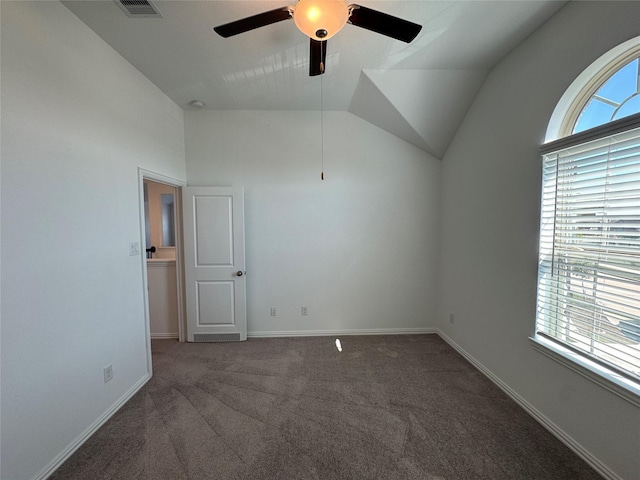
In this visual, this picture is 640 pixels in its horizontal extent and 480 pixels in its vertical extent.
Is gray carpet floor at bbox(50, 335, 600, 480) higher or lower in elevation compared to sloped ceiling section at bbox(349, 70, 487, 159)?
lower

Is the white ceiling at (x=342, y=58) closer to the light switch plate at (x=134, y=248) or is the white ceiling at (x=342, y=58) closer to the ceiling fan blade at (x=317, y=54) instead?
the ceiling fan blade at (x=317, y=54)

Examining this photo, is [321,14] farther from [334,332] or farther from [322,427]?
[334,332]

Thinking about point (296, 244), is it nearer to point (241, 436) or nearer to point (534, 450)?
point (241, 436)

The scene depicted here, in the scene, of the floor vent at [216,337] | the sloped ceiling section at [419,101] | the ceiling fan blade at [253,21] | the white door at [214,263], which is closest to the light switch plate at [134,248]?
the white door at [214,263]

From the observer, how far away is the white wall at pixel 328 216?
3.13 metres

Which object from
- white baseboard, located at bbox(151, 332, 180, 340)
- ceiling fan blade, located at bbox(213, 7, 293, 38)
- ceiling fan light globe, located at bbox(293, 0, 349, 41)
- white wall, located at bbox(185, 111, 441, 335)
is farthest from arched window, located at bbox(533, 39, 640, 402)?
white baseboard, located at bbox(151, 332, 180, 340)

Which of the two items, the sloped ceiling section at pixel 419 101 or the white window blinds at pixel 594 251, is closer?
the white window blinds at pixel 594 251

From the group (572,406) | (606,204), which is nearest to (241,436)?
(572,406)

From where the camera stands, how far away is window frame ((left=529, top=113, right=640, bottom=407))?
4.30 ft

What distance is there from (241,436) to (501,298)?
2.41m

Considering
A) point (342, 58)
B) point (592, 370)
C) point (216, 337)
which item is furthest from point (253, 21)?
point (216, 337)

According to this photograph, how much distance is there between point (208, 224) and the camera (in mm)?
3033

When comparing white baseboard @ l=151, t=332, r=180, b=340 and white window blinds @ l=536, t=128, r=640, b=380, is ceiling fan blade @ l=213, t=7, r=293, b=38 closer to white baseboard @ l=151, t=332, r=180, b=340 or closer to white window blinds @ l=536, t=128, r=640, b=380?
white window blinds @ l=536, t=128, r=640, b=380

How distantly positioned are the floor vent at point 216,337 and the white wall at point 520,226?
273cm
